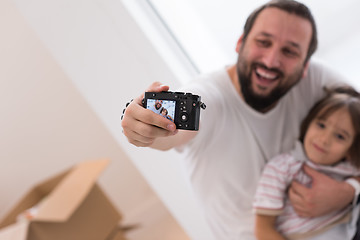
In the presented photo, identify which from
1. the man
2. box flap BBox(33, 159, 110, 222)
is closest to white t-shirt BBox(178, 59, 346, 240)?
the man

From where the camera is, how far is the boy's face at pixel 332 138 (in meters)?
0.76

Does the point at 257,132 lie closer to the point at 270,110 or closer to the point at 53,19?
the point at 270,110

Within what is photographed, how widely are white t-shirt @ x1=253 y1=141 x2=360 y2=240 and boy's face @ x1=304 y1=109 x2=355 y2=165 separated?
33mm

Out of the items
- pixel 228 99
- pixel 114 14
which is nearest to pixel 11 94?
pixel 114 14

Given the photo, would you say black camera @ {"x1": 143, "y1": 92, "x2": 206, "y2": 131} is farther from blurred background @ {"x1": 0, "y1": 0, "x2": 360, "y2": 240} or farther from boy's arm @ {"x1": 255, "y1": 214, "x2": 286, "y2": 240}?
boy's arm @ {"x1": 255, "y1": 214, "x2": 286, "y2": 240}

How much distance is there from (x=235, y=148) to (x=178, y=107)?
0.42m

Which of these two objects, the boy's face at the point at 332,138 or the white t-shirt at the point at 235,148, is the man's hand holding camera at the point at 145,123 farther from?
A: the boy's face at the point at 332,138

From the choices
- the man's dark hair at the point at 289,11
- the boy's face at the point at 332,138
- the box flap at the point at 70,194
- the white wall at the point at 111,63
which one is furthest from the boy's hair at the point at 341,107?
the box flap at the point at 70,194

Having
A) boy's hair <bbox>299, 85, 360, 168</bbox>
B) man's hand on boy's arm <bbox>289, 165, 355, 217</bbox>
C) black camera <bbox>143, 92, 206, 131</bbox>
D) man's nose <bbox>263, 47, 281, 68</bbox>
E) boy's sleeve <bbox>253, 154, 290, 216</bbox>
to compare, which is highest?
black camera <bbox>143, 92, 206, 131</bbox>

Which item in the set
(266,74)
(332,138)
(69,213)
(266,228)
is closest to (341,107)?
(332,138)

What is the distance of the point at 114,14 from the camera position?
883 mm

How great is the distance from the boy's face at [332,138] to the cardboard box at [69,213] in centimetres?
66

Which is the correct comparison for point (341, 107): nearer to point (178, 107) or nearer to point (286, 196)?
point (286, 196)

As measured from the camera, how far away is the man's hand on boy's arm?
76 centimetres
